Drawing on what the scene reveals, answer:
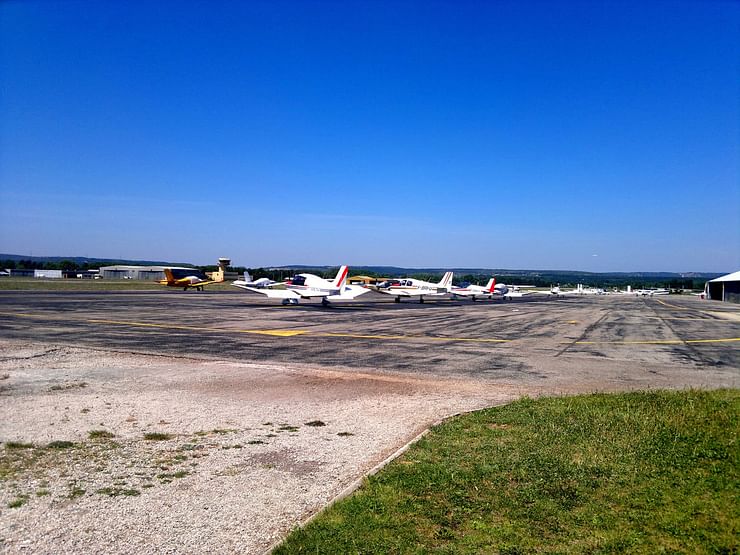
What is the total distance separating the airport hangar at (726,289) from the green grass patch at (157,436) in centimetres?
8600

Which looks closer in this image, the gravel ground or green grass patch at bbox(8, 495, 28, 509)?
the gravel ground

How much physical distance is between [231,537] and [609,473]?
4321 mm

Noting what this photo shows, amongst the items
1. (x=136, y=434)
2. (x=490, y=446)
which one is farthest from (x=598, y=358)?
(x=136, y=434)

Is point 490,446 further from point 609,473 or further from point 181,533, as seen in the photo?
point 181,533

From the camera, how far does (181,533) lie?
15.7ft

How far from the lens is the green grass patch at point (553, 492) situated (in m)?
4.44

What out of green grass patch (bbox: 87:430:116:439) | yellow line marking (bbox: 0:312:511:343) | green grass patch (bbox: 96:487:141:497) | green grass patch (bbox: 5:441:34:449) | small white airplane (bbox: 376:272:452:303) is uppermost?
small white airplane (bbox: 376:272:452:303)

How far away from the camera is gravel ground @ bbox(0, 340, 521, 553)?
4887 mm

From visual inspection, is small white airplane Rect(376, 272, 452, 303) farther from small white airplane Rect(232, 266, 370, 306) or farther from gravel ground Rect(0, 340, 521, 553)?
gravel ground Rect(0, 340, 521, 553)

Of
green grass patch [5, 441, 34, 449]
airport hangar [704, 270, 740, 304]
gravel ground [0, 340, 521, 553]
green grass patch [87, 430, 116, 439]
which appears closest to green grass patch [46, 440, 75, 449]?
gravel ground [0, 340, 521, 553]

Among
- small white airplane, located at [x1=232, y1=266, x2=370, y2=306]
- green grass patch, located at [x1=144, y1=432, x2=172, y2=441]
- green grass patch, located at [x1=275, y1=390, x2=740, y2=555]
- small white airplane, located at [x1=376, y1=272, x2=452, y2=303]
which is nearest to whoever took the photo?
green grass patch, located at [x1=275, y1=390, x2=740, y2=555]

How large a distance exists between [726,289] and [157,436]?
3785 inches

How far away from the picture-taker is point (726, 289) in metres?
81.8

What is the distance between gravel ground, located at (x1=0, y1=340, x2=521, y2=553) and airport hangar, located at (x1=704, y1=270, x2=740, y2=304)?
82360 millimetres
